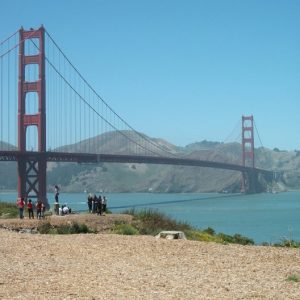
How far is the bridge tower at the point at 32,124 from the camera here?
50.1m

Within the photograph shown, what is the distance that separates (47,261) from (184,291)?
3.67 metres

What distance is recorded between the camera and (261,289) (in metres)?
8.77

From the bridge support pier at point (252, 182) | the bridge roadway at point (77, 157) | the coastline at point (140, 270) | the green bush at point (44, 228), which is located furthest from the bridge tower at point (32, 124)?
the bridge support pier at point (252, 182)

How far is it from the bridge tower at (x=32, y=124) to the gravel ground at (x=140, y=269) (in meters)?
35.1

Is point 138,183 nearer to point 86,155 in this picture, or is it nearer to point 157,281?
point 86,155

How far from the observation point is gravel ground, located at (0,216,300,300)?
8.50m

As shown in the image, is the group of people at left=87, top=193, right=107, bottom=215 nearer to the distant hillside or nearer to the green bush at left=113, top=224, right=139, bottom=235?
the green bush at left=113, top=224, right=139, bottom=235

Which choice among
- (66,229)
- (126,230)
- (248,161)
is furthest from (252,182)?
(126,230)

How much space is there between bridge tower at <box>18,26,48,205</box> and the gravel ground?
35115 mm

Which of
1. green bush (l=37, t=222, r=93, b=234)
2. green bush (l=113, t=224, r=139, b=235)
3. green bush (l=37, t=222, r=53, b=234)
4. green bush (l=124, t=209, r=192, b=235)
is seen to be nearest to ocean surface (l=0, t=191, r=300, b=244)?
green bush (l=124, t=209, r=192, b=235)

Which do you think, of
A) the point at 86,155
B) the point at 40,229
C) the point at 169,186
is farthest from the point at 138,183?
the point at 40,229

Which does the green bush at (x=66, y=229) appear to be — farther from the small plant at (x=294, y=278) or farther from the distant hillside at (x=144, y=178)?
the distant hillside at (x=144, y=178)

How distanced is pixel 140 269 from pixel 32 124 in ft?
139

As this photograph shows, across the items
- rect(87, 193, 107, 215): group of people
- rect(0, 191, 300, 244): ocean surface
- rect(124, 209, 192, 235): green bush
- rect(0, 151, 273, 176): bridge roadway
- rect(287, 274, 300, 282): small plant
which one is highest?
rect(0, 151, 273, 176): bridge roadway
